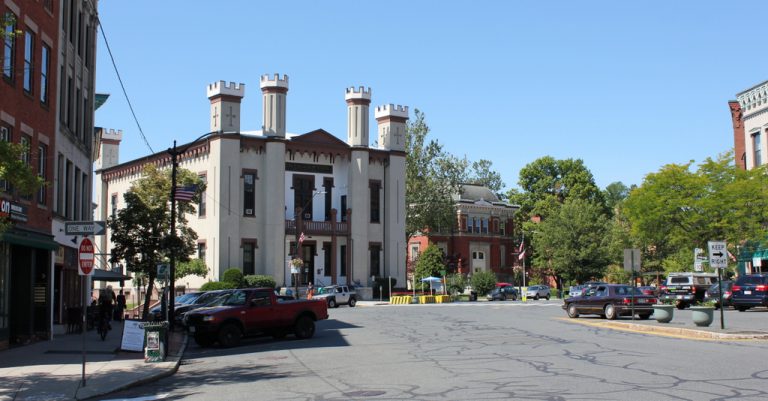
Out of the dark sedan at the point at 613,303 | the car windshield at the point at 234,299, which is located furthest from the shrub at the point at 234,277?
the car windshield at the point at 234,299

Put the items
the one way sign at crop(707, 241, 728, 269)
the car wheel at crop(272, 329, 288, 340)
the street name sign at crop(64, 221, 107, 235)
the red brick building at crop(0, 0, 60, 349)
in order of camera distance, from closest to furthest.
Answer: the street name sign at crop(64, 221, 107, 235)
the red brick building at crop(0, 0, 60, 349)
the one way sign at crop(707, 241, 728, 269)
the car wheel at crop(272, 329, 288, 340)

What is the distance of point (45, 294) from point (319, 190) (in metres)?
38.7

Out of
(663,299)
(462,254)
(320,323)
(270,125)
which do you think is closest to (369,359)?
(320,323)

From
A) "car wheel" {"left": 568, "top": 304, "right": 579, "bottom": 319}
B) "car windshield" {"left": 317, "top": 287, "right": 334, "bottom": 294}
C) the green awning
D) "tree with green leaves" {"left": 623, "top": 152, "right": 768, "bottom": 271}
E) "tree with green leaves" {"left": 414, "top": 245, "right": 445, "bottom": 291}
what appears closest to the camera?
the green awning

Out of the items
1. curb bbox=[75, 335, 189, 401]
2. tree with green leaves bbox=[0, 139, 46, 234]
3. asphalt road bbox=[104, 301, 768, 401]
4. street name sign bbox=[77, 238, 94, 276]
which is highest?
tree with green leaves bbox=[0, 139, 46, 234]

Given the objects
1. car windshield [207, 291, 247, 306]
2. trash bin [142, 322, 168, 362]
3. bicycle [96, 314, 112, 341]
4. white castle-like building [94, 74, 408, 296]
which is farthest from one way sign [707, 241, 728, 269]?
white castle-like building [94, 74, 408, 296]

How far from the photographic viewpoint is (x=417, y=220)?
7962cm

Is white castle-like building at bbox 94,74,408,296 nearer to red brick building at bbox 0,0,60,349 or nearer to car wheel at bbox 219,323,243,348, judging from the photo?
red brick building at bbox 0,0,60,349

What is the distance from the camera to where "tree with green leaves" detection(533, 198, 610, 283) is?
76938 mm

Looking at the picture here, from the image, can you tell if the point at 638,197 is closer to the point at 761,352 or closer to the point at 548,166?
the point at 761,352

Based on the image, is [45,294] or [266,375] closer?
[266,375]

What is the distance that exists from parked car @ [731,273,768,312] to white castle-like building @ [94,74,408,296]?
32.3 meters

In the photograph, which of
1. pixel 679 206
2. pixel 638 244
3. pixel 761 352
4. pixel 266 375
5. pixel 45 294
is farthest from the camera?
pixel 638 244

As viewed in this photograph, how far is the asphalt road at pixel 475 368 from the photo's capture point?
1291cm
